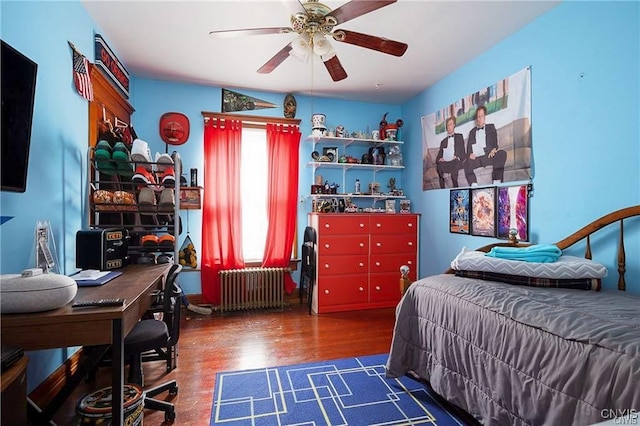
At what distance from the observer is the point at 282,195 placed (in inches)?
154

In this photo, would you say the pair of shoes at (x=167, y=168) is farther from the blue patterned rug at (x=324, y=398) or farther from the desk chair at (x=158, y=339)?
the blue patterned rug at (x=324, y=398)

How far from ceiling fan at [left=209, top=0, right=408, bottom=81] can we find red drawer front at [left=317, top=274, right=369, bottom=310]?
2359 millimetres

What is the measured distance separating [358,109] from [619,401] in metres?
3.92

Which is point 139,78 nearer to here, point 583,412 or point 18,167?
point 18,167

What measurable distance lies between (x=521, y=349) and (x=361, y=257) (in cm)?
238

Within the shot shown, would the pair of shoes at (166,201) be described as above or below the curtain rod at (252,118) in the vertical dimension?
below

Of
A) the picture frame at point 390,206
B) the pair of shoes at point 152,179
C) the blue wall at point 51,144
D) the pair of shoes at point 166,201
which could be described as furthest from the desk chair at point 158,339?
the picture frame at point 390,206

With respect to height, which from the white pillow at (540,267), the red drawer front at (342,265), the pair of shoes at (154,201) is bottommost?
the red drawer front at (342,265)

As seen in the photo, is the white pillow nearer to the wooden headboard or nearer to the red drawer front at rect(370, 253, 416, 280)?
the wooden headboard

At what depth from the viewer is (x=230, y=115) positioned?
3754 mm

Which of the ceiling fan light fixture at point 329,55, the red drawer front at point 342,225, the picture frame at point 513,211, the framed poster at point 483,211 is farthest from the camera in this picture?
the red drawer front at point 342,225

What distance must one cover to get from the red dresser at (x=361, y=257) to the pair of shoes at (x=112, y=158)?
1.94 metres

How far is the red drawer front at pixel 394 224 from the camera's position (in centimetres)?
367

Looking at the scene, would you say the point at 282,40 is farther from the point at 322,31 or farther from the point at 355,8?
the point at 355,8
